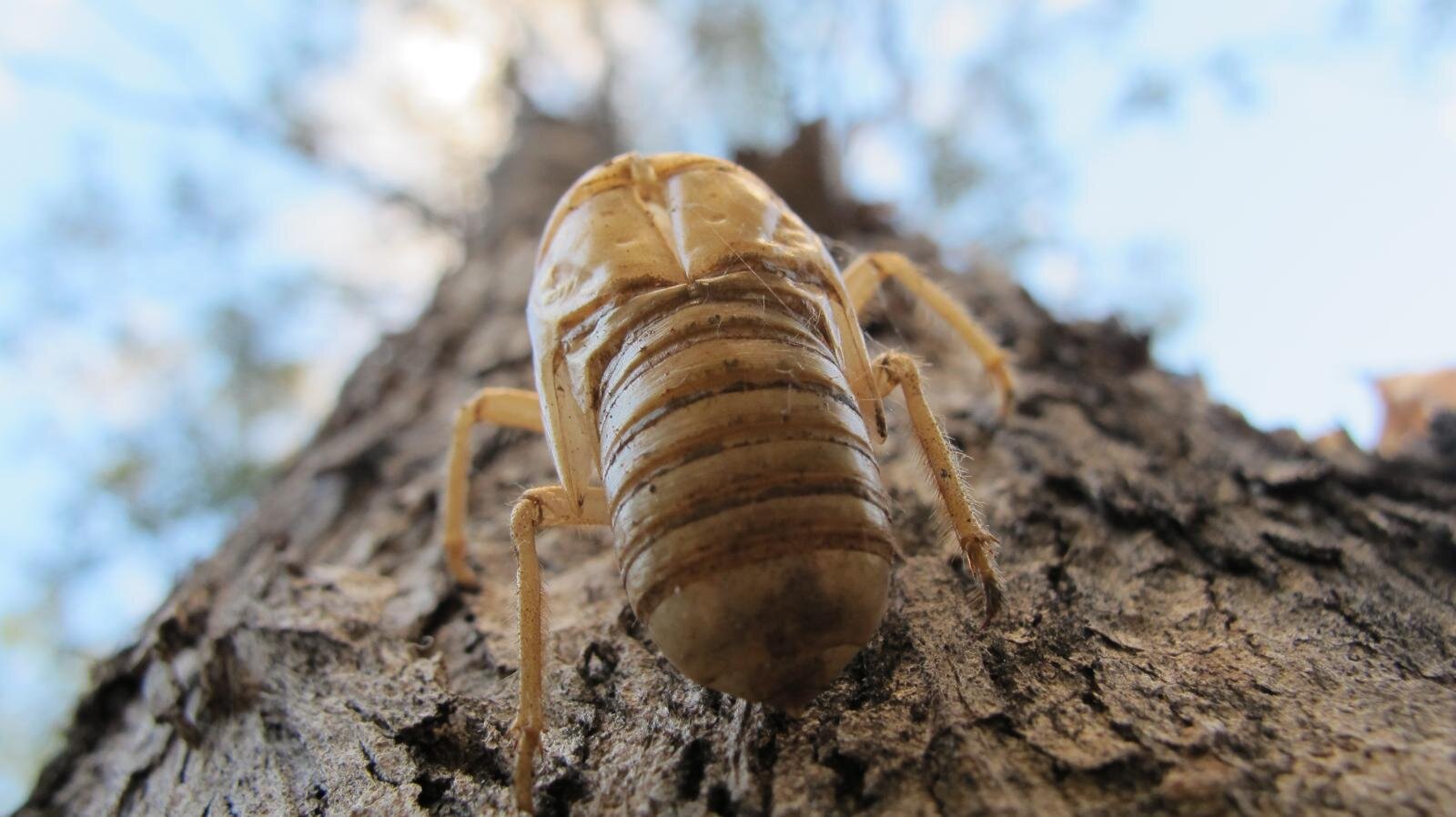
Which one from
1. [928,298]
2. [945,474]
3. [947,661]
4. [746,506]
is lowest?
[947,661]

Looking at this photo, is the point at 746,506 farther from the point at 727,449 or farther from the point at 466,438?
the point at 466,438

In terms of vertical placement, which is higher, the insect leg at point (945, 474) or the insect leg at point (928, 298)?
the insect leg at point (928, 298)

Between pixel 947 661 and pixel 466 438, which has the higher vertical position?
pixel 466 438

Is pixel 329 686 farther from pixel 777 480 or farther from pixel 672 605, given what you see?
pixel 777 480

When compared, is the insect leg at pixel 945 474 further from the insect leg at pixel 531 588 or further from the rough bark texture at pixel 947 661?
the insect leg at pixel 531 588

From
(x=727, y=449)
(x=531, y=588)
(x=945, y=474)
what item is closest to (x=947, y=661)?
(x=945, y=474)

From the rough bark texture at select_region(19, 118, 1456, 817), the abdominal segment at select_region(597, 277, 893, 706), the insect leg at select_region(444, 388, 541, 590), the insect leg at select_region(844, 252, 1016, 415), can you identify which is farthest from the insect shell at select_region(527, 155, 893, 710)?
the insect leg at select_region(844, 252, 1016, 415)

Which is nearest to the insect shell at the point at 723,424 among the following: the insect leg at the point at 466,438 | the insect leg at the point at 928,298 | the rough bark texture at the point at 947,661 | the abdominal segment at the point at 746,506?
the abdominal segment at the point at 746,506
